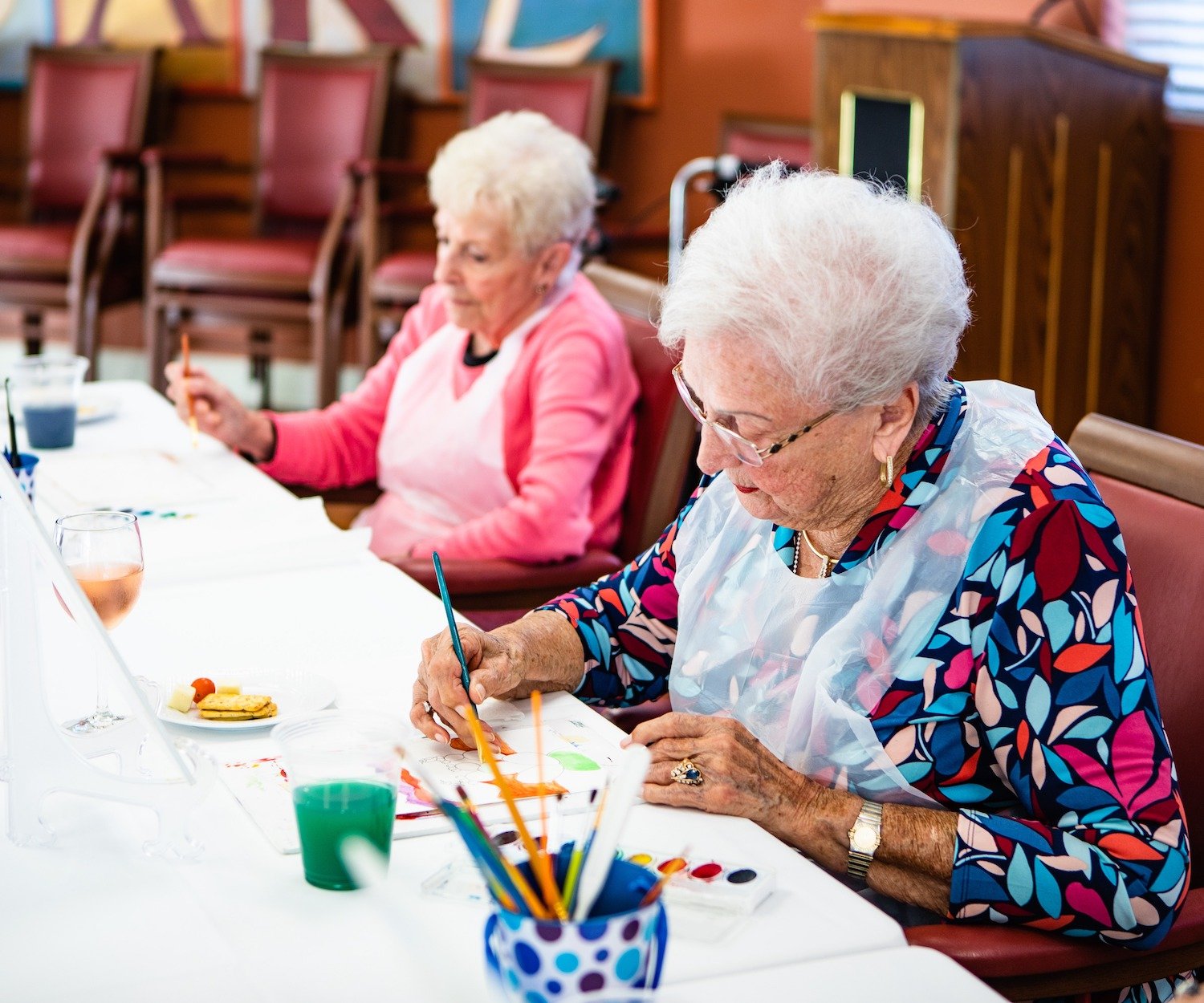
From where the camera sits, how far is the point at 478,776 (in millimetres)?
1391

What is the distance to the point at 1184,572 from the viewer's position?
4.96 ft

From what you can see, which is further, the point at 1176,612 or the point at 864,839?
the point at 1176,612

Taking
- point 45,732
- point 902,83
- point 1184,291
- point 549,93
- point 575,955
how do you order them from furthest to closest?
1. point 549,93
2. point 1184,291
3. point 902,83
4. point 45,732
5. point 575,955

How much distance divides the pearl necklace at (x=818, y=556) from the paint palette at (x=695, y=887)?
395 mm

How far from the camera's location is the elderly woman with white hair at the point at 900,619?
4.22ft

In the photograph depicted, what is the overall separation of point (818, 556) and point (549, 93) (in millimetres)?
4129

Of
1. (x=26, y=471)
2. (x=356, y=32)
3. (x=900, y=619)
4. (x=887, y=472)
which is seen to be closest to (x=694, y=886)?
(x=900, y=619)

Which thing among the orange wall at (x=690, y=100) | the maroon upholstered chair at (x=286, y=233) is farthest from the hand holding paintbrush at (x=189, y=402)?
the orange wall at (x=690, y=100)

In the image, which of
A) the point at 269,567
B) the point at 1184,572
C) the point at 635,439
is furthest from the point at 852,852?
the point at 635,439

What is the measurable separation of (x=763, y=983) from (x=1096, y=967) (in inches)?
15.0

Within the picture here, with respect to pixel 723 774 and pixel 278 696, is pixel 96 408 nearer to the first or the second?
pixel 278 696

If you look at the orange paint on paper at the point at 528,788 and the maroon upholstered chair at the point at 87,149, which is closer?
the orange paint on paper at the point at 528,788

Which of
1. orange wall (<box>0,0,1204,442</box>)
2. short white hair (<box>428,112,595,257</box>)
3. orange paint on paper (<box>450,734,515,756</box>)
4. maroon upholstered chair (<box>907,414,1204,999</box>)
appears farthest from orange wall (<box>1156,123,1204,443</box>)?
orange paint on paper (<box>450,734,515,756</box>)

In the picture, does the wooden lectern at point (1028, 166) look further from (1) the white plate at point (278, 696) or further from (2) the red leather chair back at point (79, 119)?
(2) the red leather chair back at point (79, 119)
